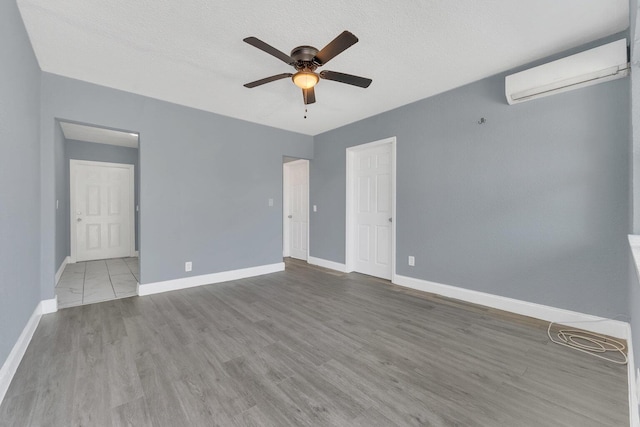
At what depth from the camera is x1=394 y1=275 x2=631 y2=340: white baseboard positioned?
2268 millimetres

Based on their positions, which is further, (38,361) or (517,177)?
(517,177)

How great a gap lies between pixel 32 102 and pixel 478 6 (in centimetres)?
393

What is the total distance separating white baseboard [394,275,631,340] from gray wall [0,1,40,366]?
3.96 meters

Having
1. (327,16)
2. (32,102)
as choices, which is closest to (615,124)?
(327,16)

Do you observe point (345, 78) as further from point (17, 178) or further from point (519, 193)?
point (17, 178)

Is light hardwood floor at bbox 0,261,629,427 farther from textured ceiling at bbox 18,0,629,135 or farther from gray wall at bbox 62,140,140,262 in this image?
gray wall at bbox 62,140,140,262

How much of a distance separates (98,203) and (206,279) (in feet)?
12.8

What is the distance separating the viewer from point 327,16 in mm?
1974

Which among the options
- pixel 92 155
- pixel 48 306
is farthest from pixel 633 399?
pixel 92 155

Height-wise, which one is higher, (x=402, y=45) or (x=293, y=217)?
(x=402, y=45)

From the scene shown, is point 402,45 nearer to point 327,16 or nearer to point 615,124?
point 327,16

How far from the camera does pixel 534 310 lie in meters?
2.66

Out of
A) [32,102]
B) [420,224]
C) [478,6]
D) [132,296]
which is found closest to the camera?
[478,6]

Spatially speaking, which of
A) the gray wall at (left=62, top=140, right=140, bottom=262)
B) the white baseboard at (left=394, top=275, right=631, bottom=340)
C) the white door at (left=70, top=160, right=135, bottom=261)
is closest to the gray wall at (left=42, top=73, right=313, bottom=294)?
the white baseboard at (left=394, top=275, right=631, bottom=340)
